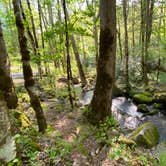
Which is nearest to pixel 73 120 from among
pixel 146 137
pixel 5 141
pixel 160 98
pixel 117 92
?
pixel 146 137

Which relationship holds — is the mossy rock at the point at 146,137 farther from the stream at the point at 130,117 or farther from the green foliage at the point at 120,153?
the green foliage at the point at 120,153

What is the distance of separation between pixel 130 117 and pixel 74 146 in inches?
201

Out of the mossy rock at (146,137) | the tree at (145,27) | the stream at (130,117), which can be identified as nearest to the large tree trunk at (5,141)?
the mossy rock at (146,137)

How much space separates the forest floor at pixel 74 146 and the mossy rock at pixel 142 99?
558 centimetres

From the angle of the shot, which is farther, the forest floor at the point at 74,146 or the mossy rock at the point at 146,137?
the mossy rock at the point at 146,137

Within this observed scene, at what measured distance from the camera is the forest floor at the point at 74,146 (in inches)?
165

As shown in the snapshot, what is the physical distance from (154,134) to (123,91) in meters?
6.53

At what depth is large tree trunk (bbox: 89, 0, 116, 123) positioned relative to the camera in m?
5.75

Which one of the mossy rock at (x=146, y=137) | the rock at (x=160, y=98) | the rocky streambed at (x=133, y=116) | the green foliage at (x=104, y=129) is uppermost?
the green foliage at (x=104, y=129)

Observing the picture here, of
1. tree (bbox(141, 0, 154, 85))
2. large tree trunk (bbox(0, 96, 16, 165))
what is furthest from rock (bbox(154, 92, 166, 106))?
large tree trunk (bbox(0, 96, 16, 165))

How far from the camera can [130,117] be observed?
31.7ft

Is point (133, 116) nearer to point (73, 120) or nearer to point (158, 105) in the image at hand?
point (158, 105)

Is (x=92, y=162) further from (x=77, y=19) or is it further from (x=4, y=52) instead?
(x=77, y=19)

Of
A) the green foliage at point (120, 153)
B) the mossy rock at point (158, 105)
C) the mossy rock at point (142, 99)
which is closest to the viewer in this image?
the green foliage at point (120, 153)
